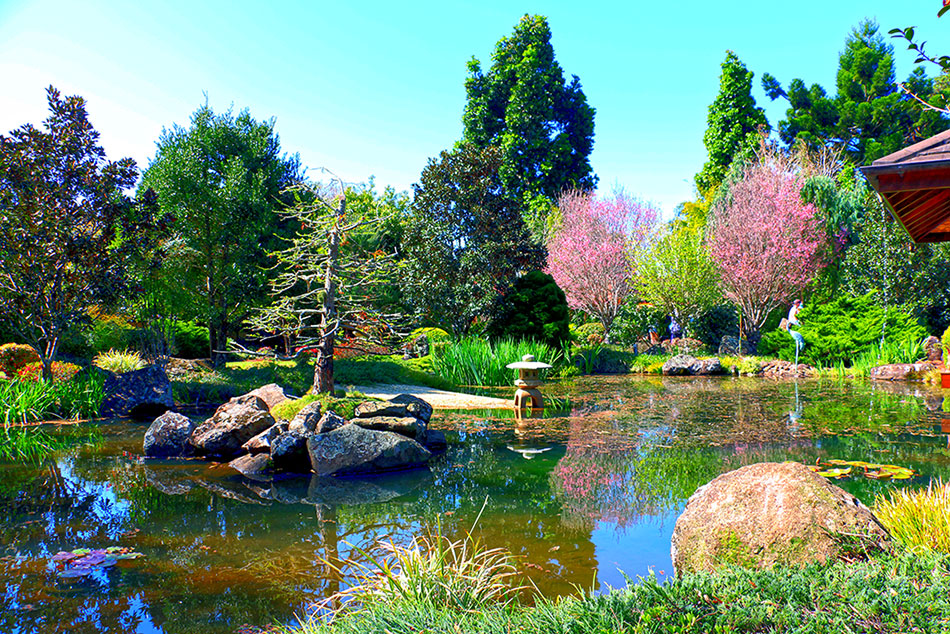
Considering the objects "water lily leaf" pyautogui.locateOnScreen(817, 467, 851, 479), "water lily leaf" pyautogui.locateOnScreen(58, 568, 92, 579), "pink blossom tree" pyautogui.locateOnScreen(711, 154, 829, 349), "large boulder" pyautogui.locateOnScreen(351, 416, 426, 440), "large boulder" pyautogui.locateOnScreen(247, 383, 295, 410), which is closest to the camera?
"water lily leaf" pyautogui.locateOnScreen(58, 568, 92, 579)

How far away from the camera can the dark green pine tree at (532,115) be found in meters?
33.0

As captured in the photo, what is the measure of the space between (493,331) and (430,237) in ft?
10.2

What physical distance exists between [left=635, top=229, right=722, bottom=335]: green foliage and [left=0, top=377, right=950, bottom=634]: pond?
1129cm

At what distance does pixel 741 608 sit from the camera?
8.00 feet

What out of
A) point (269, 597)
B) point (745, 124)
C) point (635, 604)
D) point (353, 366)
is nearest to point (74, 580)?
point (269, 597)

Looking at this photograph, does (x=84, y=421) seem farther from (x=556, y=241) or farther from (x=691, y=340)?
(x=691, y=340)

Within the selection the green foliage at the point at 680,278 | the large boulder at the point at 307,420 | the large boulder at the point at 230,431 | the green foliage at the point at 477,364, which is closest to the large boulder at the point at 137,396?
the large boulder at the point at 230,431

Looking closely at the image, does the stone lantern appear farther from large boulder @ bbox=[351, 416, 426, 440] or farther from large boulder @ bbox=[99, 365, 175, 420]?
large boulder @ bbox=[99, 365, 175, 420]

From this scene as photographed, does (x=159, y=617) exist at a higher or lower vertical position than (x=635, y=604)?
lower

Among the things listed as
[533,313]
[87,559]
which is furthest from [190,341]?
[87,559]

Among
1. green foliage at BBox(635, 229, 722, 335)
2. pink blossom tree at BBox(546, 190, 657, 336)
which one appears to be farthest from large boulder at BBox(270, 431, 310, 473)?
green foliage at BBox(635, 229, 722, 335)

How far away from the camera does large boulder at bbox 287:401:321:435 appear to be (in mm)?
6664

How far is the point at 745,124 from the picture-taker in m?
29.8

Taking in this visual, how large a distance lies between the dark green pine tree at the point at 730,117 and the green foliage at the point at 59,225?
88.8 ft
